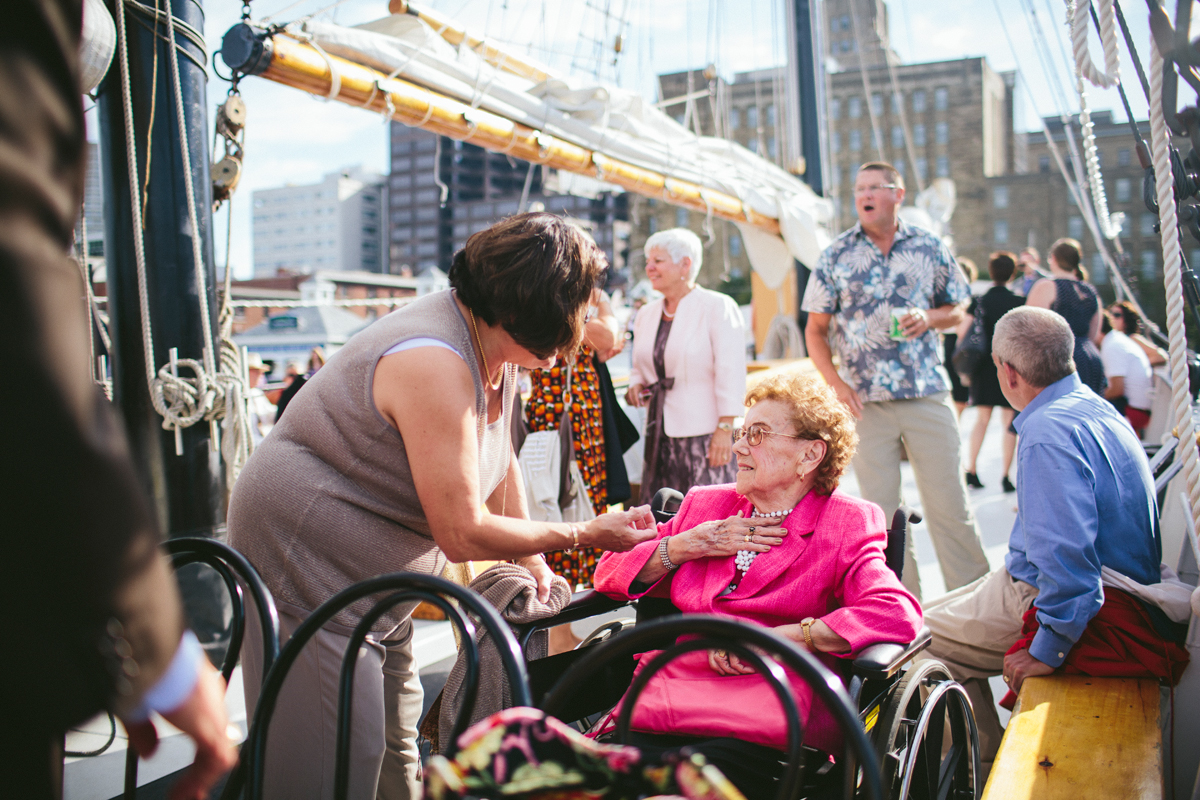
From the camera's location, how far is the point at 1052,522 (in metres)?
1.91

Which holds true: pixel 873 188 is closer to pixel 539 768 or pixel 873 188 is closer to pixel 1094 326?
pixel 1094 326

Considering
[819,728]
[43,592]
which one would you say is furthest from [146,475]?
[43,592]

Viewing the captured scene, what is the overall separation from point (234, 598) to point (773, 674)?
88 centimetres

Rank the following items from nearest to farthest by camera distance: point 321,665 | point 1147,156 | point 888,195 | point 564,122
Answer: point 321,665 → point 1147,156 → point 888,195 → point 564,122

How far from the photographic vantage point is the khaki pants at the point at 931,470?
3.36 meters

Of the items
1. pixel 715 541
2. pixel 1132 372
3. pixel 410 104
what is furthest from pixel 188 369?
pixel 1132 372

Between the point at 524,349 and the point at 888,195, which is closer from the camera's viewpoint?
the point at 524,349

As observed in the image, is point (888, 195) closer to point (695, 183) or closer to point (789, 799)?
point (789, 799)

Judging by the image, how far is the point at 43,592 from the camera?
0.61m

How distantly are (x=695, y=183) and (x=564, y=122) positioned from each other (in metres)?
1.92

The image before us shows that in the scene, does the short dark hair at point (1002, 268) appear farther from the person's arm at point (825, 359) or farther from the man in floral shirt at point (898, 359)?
the person's arm at point (825, 359)

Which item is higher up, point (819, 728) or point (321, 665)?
point (321, 665)

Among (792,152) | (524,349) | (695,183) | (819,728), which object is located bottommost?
(819,728)

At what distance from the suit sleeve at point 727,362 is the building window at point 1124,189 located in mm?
59863
